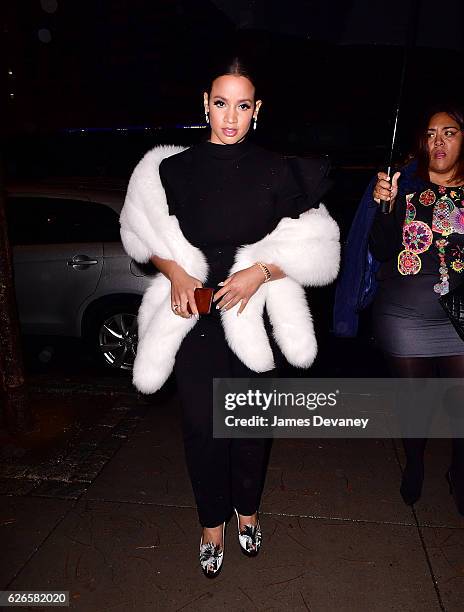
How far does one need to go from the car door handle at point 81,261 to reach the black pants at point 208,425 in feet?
9.11

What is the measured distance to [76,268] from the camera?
192 inches

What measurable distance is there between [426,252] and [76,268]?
336 cm

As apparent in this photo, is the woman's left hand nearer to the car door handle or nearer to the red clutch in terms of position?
the red clutch

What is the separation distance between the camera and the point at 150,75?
14461mm

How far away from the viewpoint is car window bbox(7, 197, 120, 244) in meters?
4.92

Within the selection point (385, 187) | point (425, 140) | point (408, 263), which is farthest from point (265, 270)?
point (425, 140)

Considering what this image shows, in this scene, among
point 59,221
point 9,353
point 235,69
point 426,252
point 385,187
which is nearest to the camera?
point 235,69

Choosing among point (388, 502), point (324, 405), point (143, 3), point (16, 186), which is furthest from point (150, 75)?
point (388, 502)

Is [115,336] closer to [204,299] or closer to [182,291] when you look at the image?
[182,291]

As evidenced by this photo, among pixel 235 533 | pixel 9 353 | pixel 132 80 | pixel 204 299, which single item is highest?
pixel 132 80

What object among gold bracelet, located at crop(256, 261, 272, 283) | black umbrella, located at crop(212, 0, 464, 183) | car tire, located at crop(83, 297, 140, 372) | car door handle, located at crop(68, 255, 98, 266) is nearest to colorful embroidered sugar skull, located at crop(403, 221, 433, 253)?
black umbrella, located at crop(212, 0, 464, 183)

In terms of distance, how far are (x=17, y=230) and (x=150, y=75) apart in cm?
1093

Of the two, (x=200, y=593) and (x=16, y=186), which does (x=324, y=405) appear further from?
(x=16, y=186)

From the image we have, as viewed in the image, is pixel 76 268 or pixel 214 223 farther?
pixel 76 268
